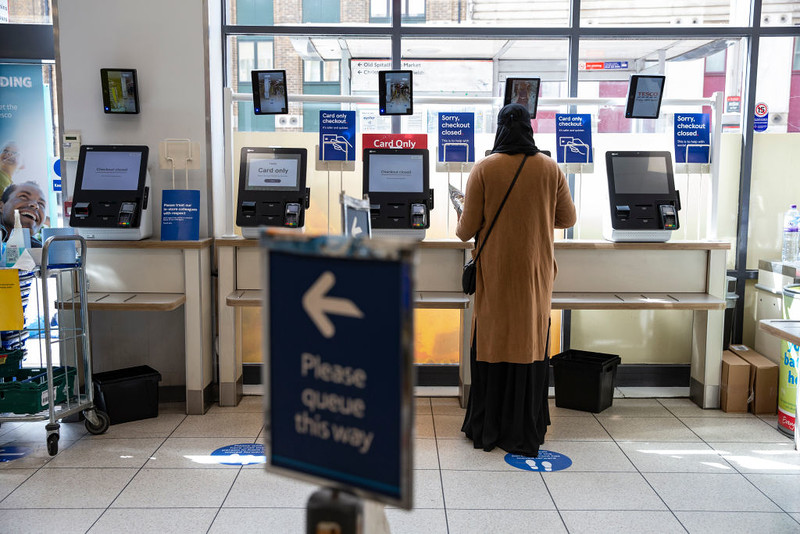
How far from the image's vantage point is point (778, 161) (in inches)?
191

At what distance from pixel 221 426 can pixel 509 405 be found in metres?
1.71

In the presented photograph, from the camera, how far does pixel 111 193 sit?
4320 millimetres

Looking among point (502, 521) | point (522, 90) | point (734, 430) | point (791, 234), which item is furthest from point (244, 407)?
point (791, 234)

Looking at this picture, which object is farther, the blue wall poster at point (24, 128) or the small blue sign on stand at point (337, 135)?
the blue wall poster at point (24, 128)

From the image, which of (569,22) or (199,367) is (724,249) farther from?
(199,367)

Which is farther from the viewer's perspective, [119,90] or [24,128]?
[24,128]

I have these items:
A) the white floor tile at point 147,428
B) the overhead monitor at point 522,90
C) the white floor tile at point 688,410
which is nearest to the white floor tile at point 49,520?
the white floor tile at point 147,428

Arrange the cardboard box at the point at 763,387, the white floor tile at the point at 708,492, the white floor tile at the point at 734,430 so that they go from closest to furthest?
the white floor tile at the point at 708,492 → the white floor tile at the point at 734,430 → the cardboard box at the point at 763,387

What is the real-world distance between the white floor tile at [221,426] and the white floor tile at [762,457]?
2588mm

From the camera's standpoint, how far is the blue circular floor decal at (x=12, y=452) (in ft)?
11.8

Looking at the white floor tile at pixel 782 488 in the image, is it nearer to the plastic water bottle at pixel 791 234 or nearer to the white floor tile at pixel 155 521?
the plastic water bottle at pixel 791 234

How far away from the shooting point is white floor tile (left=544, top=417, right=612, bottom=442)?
13.0 ft

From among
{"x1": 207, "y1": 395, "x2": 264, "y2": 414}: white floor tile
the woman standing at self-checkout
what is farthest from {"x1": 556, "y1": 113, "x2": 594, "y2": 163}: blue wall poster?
{"x1": 207, "y1": 395, "x2": 264, "y2": 414}: white floor tile

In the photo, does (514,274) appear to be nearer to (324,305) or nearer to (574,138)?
(574,138)
